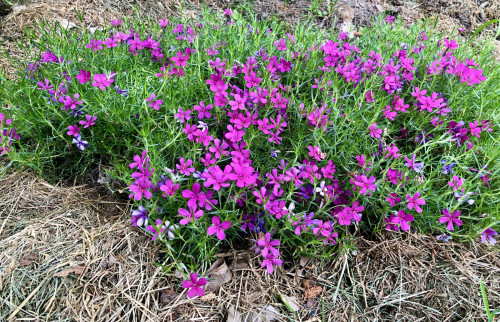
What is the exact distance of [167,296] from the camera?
1670 mm

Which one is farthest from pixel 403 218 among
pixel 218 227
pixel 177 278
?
pixel 177 278

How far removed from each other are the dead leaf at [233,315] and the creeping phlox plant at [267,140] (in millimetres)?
→ 206

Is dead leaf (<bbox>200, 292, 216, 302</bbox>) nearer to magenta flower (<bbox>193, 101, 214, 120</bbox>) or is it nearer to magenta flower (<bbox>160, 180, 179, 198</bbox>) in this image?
magenta flower (<bbox>160, 180, 179, 198</bbox>)

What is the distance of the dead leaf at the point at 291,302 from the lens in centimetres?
169

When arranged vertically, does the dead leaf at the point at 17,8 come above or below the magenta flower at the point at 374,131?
below

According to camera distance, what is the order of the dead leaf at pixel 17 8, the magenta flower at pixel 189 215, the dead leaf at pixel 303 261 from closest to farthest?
1. the magenta flower at pixel 189 215
2. the dead leaf at pixel 303 261
3. the dead leaf at pixel 17 8

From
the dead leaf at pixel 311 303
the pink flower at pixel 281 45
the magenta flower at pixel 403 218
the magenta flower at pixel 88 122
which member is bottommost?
the dead leaf at pixel 311 303

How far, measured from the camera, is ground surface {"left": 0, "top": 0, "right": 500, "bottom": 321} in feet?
5.28

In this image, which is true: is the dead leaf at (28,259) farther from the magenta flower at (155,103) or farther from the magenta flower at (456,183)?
the magenta flower at (456,183)

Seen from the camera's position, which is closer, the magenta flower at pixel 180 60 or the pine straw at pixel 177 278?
the pine straw at pixel 177 278

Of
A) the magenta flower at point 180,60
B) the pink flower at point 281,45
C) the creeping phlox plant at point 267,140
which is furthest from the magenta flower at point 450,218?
the magenta flower at point 180,60

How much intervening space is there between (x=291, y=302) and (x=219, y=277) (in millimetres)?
396

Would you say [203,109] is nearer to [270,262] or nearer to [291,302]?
[270,262]

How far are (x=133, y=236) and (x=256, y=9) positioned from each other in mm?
3264
